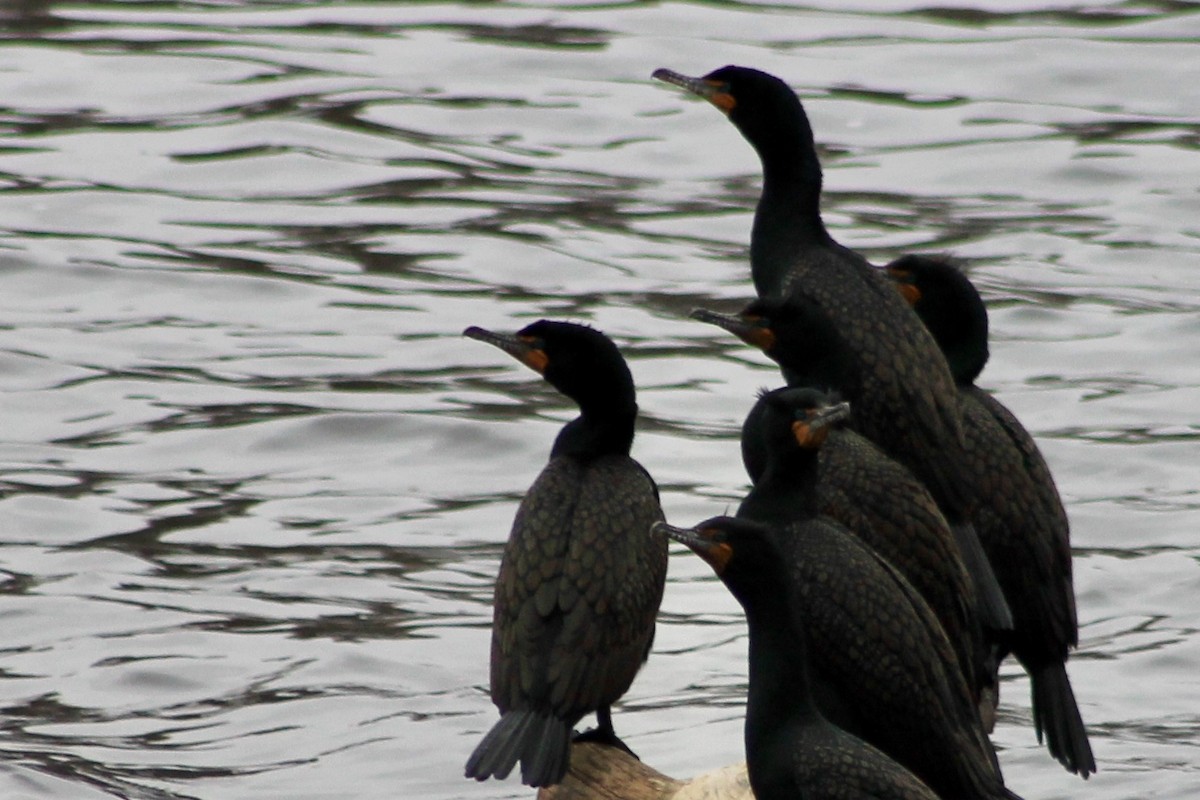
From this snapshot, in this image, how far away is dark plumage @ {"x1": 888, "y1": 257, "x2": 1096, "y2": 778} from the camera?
7.75 meters

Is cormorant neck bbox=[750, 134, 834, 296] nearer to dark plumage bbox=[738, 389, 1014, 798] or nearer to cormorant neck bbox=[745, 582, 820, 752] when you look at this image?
dark plumage bbox=[738, 389, 1014, 798]

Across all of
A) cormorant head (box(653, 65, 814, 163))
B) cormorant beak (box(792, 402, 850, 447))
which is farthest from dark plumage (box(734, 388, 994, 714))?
cormorant head (box(653, 65, 814, 163))

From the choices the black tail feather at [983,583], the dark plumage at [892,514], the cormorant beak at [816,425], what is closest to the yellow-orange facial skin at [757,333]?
the dark plumage at [892,514]

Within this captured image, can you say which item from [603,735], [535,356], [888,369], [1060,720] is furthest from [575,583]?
[1060,720]

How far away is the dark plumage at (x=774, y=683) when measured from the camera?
21.4 feet

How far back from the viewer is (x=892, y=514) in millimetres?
7270

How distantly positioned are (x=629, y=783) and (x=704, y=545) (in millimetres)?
1034

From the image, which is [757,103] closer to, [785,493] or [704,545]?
[785,493]

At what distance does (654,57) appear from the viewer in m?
18.7

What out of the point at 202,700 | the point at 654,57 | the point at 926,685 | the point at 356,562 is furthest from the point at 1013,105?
the point at 926,685

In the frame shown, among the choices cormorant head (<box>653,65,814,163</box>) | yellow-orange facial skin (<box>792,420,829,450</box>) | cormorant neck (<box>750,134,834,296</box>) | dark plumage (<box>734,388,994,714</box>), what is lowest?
dark plumage (<box>734,388,994,714</box>)

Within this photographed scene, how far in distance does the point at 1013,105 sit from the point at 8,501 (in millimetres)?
8472

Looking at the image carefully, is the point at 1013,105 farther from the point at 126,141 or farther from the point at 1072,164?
the point at 126,141

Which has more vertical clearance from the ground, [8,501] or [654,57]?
[654,57]
